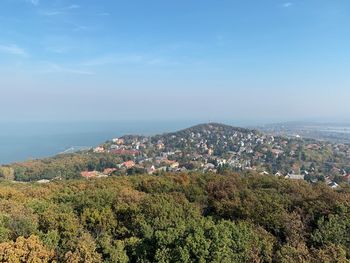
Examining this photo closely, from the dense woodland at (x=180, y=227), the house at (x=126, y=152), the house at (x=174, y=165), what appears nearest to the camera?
the dense woodland at (x=180, y=227)

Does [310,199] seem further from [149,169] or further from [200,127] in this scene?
[200,127]

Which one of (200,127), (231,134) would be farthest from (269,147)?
(200,127)

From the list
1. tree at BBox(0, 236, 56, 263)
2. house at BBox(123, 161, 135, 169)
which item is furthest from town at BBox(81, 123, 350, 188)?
tree at BBox(0, 236, 56, 263)

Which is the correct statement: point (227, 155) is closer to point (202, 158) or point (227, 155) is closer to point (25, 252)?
point (202, 158)

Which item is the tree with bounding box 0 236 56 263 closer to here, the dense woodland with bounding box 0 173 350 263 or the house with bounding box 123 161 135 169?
the dense woodland with bounding box 0 173 350 263

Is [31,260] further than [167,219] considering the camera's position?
No

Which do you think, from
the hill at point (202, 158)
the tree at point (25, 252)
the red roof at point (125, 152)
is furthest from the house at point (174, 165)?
the tree at point (25, 252)

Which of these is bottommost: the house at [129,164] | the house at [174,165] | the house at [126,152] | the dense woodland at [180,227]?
the house at [174,165]

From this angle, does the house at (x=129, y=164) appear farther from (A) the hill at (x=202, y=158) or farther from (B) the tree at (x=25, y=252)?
(B) the tree at (x=25, y=252)
